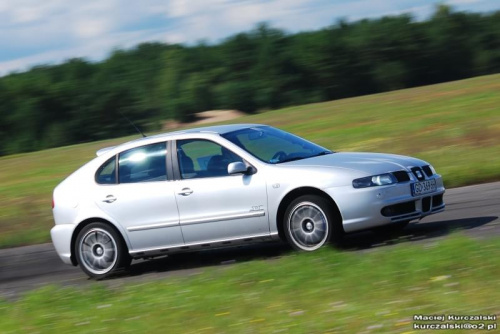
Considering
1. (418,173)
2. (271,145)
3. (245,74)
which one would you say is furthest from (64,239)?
(245,74)

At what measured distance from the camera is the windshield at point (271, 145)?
10.7 m

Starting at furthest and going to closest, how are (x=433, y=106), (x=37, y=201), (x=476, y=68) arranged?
(x=476, y=68) → (x=433, y=106) → (x=37, y=201)

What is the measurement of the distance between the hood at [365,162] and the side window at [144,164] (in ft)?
5.12

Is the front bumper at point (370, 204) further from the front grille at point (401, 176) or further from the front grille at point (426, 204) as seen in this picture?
the front grille at point (426, 204)

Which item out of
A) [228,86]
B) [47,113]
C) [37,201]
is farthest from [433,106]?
[47,113]

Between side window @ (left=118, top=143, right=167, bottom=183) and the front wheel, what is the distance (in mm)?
1719

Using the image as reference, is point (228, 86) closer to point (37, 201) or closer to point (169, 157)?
point (37, 201)

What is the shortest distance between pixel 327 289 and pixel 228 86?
51484 millimetres

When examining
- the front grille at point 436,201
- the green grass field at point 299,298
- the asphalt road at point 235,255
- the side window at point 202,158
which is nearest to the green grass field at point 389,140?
the asphalt road at point 235,255

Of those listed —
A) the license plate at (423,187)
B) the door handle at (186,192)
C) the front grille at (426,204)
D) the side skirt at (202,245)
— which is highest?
the door handle at (186,192)

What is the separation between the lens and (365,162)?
33.5 feet

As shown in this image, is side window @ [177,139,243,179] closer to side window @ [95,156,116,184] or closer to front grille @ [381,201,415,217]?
side window @ [95,156,116,184]

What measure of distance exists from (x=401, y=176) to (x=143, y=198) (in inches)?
119

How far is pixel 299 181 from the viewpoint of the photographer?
1000cm
